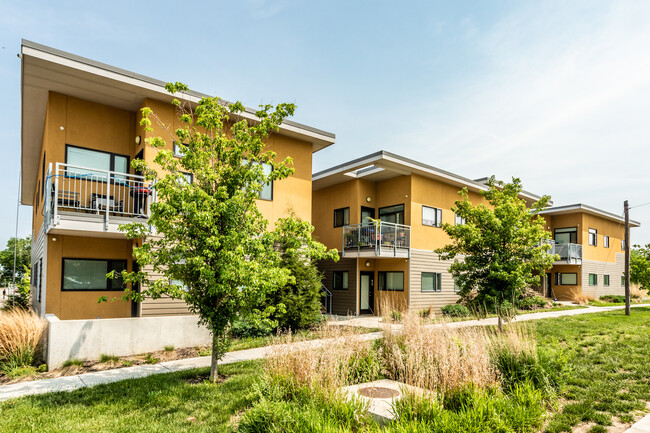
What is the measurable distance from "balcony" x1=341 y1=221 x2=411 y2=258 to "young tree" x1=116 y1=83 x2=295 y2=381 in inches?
402

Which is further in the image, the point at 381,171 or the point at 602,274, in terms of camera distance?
the point at 602,274

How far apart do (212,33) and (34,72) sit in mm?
4693

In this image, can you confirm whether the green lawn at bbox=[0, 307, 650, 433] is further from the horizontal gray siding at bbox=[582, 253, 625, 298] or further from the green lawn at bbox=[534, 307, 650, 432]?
the horizontal gray siding at bbox=[582, 253, 625, 298]

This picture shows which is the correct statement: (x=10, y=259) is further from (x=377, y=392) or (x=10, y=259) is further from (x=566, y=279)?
(x=377, y=392)

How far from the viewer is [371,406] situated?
206 inches

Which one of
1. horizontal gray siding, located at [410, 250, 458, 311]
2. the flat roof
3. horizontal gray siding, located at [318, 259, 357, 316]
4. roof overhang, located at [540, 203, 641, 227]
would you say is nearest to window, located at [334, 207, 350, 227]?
the flat roof

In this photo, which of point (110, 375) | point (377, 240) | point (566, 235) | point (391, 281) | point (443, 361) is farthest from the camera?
point (566, 235)

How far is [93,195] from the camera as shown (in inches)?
450

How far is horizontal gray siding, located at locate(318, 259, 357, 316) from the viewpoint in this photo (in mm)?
19188

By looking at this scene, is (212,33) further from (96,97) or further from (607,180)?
(607,180)

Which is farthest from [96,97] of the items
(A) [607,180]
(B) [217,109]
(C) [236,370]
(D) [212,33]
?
(A) [607,180]

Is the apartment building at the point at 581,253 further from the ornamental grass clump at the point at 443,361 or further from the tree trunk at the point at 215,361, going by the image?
the tree trunk at the point at 215,361

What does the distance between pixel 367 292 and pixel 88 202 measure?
12.8m

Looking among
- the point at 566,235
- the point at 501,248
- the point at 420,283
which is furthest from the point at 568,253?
the point at 501,248
